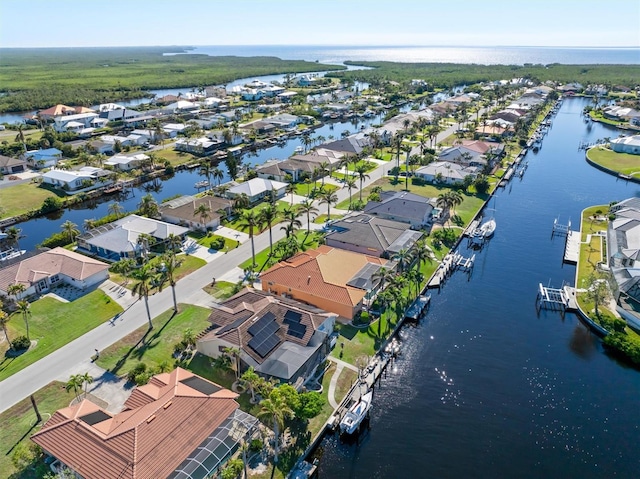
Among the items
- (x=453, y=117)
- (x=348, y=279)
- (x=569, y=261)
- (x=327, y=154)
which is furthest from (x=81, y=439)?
(x=453, y=117)

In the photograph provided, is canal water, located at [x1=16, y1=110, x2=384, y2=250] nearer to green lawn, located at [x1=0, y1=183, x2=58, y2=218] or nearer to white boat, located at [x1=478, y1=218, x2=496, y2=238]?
green lawn, located at [x1=0, y1=183, x2=58, y2=218]

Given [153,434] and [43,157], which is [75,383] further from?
[43,157]

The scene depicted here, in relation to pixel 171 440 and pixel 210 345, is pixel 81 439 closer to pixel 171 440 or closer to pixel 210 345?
pixel 171 440

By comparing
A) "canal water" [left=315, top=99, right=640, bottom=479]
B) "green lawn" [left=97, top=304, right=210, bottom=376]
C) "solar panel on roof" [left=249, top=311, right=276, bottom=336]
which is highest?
"solar panel on roof" [left=249, top=311, right=276, bottom=336]

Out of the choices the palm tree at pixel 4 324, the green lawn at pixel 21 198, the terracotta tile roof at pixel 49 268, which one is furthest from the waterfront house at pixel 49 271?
the green lawn at pixel 21 198

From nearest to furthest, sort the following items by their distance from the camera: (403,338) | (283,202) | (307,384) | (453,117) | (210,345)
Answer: (307,384) < (210,345) < (403,338) < (283,202) < (453,117)

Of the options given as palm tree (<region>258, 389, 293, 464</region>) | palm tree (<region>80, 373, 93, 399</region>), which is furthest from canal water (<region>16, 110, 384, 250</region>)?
palm tree (<region>258, 389, 293, 464</region>)
